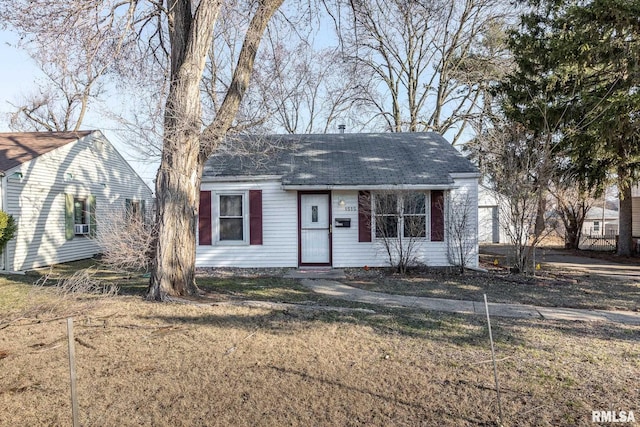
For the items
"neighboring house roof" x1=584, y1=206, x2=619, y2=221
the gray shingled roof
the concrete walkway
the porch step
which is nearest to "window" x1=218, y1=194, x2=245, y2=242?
the gray shingled roof

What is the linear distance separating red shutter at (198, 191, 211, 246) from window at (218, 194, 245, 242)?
0.33 m

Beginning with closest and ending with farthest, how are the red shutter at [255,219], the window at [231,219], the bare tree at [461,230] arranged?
1. the bare tree at [461,230]
2. the red shutter at [255,219]
3. the window at [231,219]

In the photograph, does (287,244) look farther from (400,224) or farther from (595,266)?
(595,266)

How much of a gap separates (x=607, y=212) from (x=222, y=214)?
1495 inches

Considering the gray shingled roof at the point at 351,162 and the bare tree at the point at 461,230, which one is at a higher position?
the gray shingled roof at the point at 351,162

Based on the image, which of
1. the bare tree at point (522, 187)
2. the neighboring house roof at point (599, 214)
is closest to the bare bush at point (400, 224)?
the bare tree at point (522, 187)

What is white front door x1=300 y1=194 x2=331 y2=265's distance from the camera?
1149 centimetres

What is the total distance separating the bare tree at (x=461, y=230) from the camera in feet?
36.0

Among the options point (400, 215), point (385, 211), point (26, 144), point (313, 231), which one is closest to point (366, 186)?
point (385, 211)

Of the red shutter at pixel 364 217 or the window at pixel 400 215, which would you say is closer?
the window at pixel 400 215

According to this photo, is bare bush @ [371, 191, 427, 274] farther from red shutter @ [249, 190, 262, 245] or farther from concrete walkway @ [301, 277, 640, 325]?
red shutter @ [249, 190, 262, 245]

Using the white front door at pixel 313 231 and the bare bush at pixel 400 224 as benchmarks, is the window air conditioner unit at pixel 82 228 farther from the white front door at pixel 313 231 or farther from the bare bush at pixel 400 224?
the bare bush at pixel 400 224

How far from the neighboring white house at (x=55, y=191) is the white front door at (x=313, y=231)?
478 centimetres

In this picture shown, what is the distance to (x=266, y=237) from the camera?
11.5 m
